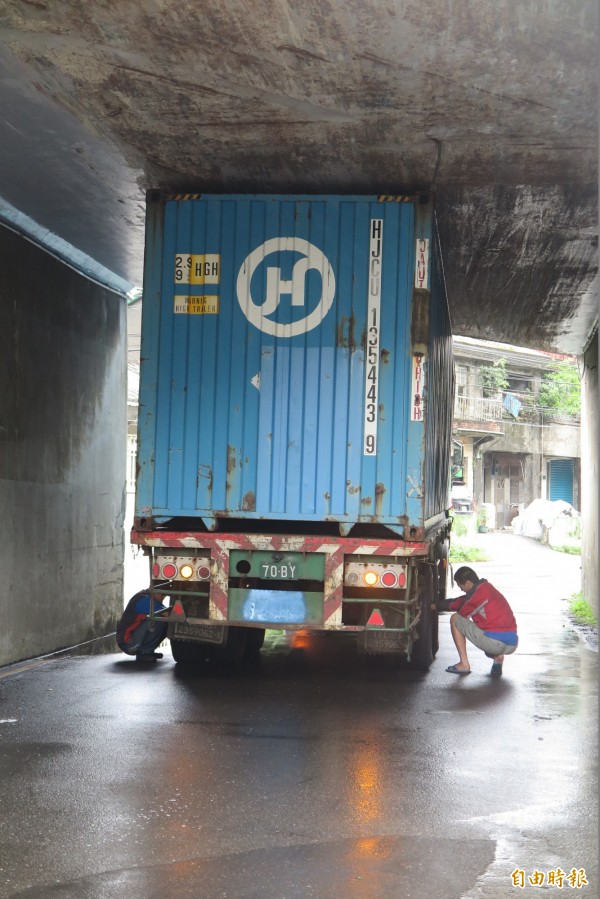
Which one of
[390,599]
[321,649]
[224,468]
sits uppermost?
[224,468]

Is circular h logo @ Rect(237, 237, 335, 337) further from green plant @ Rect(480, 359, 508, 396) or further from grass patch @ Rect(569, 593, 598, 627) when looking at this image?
green plant @ Rect(480, 359, 508, 396)

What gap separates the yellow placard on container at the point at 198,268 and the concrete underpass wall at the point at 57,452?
2.74 m

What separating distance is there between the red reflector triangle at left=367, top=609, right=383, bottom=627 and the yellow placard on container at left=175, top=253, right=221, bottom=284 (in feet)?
9.72

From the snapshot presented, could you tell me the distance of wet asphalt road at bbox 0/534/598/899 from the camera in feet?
13.3

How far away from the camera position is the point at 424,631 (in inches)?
351

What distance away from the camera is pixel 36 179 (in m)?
8.64

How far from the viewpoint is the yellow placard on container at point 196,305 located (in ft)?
24.9

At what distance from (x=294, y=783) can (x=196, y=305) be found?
3943mm

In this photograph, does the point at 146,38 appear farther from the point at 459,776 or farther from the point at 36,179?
the point at 459,776

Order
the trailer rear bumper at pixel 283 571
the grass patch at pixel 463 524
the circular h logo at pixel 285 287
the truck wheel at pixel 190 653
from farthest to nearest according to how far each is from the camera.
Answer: the grass patch at pixel 463 524 < the truck wheel at pixel 190 653 < the circular h logo at pixel 285 287 < the trailer rear bumper at pixel 283 571

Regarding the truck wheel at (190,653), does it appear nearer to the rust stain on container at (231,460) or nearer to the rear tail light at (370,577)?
the rust stain on container at (231,460)

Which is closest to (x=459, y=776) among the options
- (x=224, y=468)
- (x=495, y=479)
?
(x=224, y=468)

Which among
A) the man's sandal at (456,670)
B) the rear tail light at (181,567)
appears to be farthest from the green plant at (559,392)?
the rear tail light at (181,567)

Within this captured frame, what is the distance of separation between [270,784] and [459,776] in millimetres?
1159
